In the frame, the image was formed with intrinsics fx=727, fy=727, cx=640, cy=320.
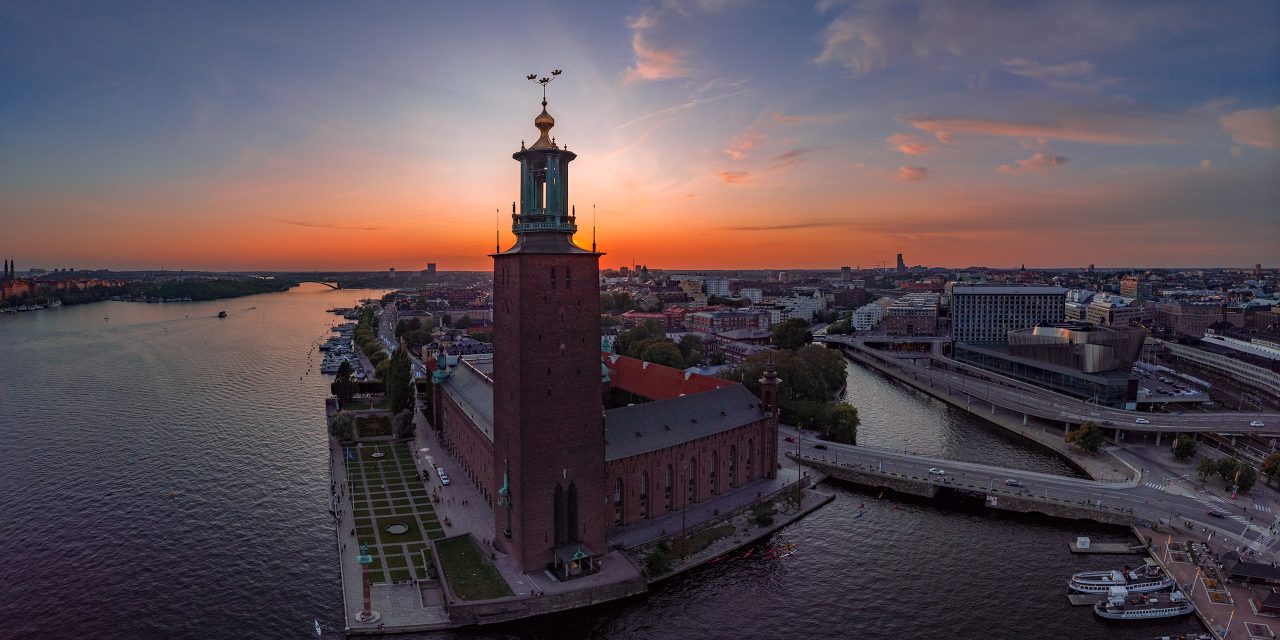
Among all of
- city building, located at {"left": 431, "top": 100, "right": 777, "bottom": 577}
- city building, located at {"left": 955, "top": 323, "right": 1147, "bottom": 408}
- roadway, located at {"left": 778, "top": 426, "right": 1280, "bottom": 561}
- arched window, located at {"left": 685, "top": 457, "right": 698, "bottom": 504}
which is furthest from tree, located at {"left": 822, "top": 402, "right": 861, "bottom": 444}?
city building, located at {"left": 955, "top": 323, "right": 1147, "bottom": 408}

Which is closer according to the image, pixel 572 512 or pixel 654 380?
pixel 572 512

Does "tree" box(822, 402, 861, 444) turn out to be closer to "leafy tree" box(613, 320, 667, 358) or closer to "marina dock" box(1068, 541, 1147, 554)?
"marina dock" box(1068, 541, 1147, 554)

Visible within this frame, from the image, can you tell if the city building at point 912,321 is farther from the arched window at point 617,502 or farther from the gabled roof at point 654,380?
the arched window at point 617,502

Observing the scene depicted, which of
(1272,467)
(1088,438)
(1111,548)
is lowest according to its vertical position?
(1111,548)

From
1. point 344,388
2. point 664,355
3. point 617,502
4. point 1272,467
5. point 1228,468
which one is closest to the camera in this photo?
point 617,502

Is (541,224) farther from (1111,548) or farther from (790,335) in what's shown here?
(790,335)

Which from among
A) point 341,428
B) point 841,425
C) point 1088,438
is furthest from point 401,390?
point 1088,438

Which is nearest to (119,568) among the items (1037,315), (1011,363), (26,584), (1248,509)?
(26,584)
